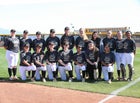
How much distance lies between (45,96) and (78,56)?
2753 millimetres

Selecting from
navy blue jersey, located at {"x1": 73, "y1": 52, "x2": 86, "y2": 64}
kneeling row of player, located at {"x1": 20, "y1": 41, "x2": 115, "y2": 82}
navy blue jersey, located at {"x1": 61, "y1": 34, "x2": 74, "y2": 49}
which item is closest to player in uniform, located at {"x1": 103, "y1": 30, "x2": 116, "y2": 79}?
kneeling row of player, located at {"x1": 20, "y1": 41, "x2": 115, "y2": 82}

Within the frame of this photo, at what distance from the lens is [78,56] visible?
10.9 m

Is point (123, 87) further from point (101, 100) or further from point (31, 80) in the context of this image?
point (31, 80)

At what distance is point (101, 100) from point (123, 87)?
1.85 meters

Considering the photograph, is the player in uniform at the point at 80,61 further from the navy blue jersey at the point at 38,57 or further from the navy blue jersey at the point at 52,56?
the navy blue jersey at the point at 38,57

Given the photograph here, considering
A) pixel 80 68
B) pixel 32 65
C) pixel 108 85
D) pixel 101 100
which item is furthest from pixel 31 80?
pixel 101 100

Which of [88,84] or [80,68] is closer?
[88,84]

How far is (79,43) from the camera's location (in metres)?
11.0

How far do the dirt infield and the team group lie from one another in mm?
1302

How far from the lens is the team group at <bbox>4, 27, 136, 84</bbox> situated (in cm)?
1071

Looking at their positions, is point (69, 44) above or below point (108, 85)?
above

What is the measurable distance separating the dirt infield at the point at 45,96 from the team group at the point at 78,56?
4.27 feet

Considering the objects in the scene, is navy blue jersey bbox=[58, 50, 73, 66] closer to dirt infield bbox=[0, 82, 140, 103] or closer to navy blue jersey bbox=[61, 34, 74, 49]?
navy blue jersey bbox=[61, 34, 74, 49]

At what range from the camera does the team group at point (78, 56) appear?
10711mm
